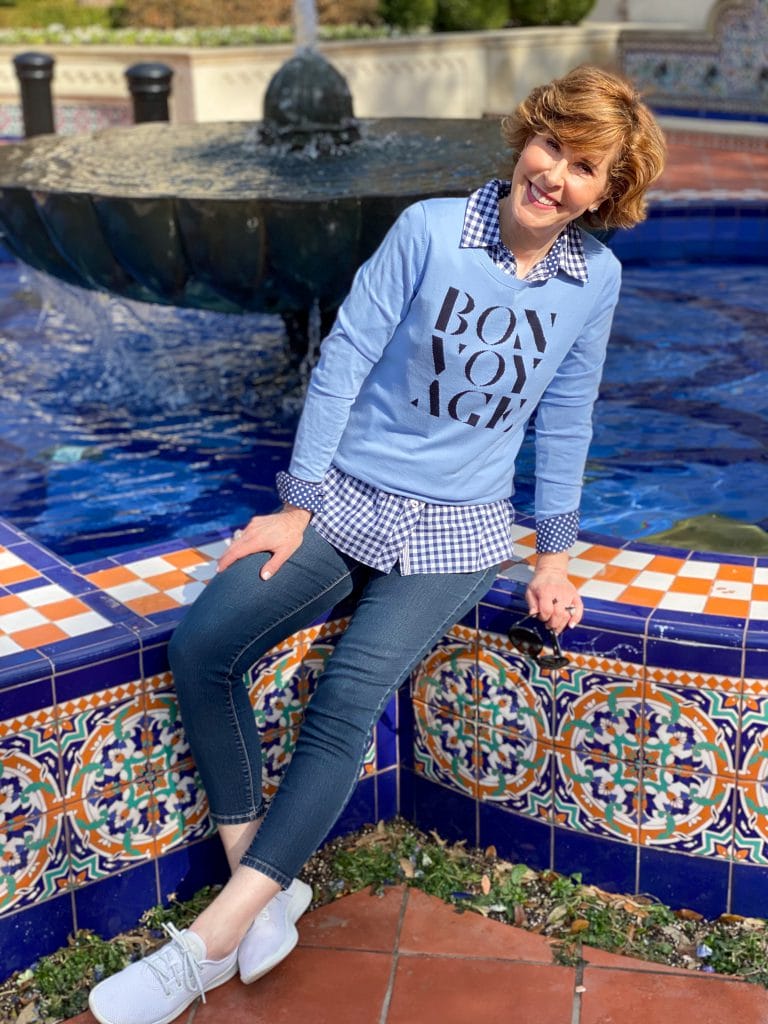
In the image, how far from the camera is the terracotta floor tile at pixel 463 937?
247 centimetres

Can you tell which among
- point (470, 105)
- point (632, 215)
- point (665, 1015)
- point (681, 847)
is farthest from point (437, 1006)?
point (470, 105)

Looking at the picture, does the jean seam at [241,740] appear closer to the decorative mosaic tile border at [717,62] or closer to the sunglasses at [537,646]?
the sunglasses at [537,646]

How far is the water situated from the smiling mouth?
1.38 meters

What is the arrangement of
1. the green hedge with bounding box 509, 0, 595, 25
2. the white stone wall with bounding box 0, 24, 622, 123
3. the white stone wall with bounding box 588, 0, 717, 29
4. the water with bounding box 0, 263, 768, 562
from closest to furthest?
1. the water with bounding box 0, 263, 768, 562
2. the white stone wall with bounding box 0, 24, 622, 123
3. the green hedge with bounding box 509, 0, 595, 25
4. the white stone wall with bounding box 588, 0, 717, 29

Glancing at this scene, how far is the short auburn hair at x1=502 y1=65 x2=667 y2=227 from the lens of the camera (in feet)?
7.32

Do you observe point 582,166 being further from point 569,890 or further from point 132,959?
point 132,959

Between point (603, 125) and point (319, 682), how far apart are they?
1007 millimetres

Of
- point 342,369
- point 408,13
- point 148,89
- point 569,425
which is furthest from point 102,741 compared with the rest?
point 408,13

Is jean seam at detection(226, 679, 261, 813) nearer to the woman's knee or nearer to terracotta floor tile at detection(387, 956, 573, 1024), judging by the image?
the woman's knee

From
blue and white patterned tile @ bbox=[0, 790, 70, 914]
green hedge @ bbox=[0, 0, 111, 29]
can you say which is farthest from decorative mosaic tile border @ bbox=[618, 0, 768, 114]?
blue and white patterned tile @ bbox=[0, 790, 70, 914]

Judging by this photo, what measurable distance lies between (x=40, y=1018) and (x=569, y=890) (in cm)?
94

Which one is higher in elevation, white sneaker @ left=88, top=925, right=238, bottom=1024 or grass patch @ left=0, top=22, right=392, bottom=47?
grass patch @ left=0, top=22, right=392, bottom=47

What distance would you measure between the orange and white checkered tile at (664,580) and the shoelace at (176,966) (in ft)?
2.86

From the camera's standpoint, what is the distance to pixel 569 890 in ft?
8.57
